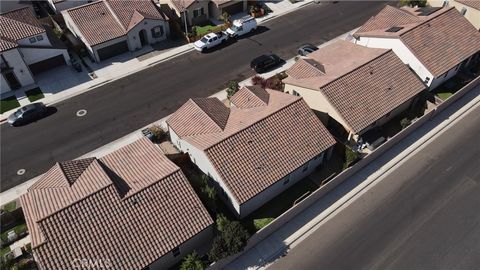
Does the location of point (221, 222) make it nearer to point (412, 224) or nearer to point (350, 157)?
point (350, 157)

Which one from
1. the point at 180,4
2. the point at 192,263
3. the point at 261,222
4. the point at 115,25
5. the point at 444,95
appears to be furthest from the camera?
the point at 180,4

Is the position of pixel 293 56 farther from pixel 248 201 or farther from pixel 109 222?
pixel 109 222

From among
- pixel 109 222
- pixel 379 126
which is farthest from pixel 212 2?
pixel 109 222

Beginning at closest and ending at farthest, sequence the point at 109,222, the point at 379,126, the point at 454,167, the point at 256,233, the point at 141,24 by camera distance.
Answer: the point at 109,222
the point at 256,233
the point at 454,167
the point at 379,126
the point at 141,24

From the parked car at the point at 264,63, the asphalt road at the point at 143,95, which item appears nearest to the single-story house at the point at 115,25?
the asphalt road at the point at 143,95

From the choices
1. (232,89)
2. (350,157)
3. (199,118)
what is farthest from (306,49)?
(199,118)

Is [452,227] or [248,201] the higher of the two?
[248,201]
